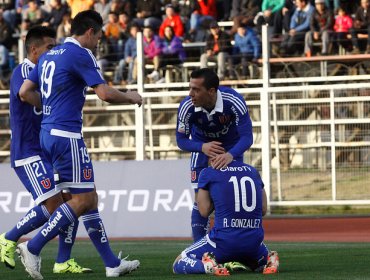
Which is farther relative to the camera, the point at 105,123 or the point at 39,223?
the point at 105,123

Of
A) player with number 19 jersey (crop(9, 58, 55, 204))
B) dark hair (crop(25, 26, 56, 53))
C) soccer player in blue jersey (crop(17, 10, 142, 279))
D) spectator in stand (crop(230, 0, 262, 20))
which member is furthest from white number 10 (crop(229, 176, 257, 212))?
spectator in stand (crop(230, 0, 262, 20))

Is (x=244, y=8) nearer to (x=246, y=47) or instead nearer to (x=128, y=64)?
(x=246, y=47)

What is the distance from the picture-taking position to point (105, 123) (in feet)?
75.0

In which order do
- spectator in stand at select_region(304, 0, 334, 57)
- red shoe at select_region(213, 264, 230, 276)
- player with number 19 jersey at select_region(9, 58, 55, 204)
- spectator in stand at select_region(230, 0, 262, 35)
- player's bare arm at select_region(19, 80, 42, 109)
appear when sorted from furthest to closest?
1. spectator in stand at select_region(230, 0, 262, 35)
2. spectator in stand at select_region(304, 0, 334, 57)
3. player with number 19 jersey at select_region(9, 58, 55, 204)
4. player's bare arm at select_region(19, 80, 42, 109)
5. red shoe at select_region(213, 264, 230, 276)

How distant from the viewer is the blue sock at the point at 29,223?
10797 millimetres

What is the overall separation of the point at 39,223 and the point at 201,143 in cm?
185

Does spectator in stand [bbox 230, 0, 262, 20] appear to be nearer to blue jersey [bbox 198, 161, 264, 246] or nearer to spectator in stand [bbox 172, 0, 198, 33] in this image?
spectator in stand [bbox 172, 0, 198, 33]

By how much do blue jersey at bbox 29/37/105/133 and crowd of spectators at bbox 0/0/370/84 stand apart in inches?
510

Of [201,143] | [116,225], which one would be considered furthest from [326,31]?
[201,143]

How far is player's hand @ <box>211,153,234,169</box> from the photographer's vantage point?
10.2 m

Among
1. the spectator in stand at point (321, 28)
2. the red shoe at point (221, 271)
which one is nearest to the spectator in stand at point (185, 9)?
the spectator in stand at point (321, 28)

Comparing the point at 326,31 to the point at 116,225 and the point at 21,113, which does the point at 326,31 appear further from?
the point at 21,113

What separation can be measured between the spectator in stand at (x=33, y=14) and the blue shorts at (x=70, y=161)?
17.7 m

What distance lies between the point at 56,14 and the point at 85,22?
17.5 m
